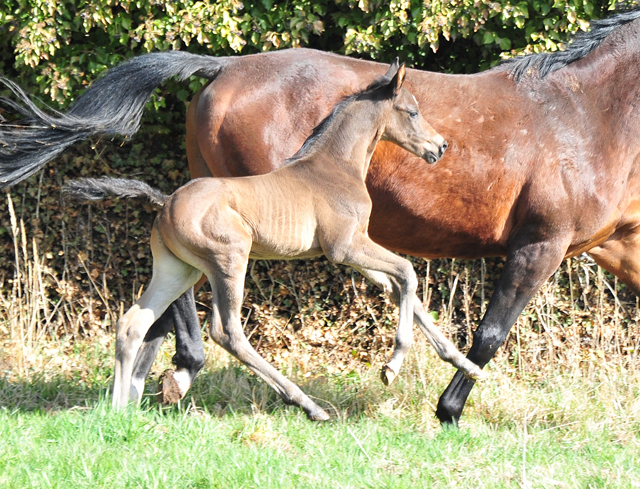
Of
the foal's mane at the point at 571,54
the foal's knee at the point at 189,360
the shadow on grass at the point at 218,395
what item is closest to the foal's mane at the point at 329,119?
the foal's mane at the point at 571,54

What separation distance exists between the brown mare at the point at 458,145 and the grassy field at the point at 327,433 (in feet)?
1.38

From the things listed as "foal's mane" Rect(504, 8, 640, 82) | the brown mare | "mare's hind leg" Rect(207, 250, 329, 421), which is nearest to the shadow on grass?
the brown mare

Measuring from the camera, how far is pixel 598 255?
16.8 feet

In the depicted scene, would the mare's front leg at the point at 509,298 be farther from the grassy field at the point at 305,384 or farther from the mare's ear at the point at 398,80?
the mare's ear at the point at 398,80

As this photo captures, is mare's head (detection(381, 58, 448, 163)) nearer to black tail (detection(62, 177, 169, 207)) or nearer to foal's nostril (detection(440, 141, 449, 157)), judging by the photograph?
foal's nostril (detection(440, 141, 449, 157))

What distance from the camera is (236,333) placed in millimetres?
3906

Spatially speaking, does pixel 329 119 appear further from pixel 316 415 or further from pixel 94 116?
pixel 316 415

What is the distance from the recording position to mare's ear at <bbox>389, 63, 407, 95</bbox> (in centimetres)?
411

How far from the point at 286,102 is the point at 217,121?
1.32 feet

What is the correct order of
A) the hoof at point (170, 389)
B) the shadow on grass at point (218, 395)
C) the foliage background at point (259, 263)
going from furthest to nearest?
1. the foliage background at point (259, 263)
2. the shadow on grass at point (218, 395)
3. the hoof at point (170, 389)

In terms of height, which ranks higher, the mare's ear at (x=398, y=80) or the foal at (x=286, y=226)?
the mare's ear at (x=398, y=80)

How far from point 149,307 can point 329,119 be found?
1.35m

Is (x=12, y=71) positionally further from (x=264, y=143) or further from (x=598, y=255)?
(x=598, y=255)

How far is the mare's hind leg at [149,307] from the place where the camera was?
4016mm
